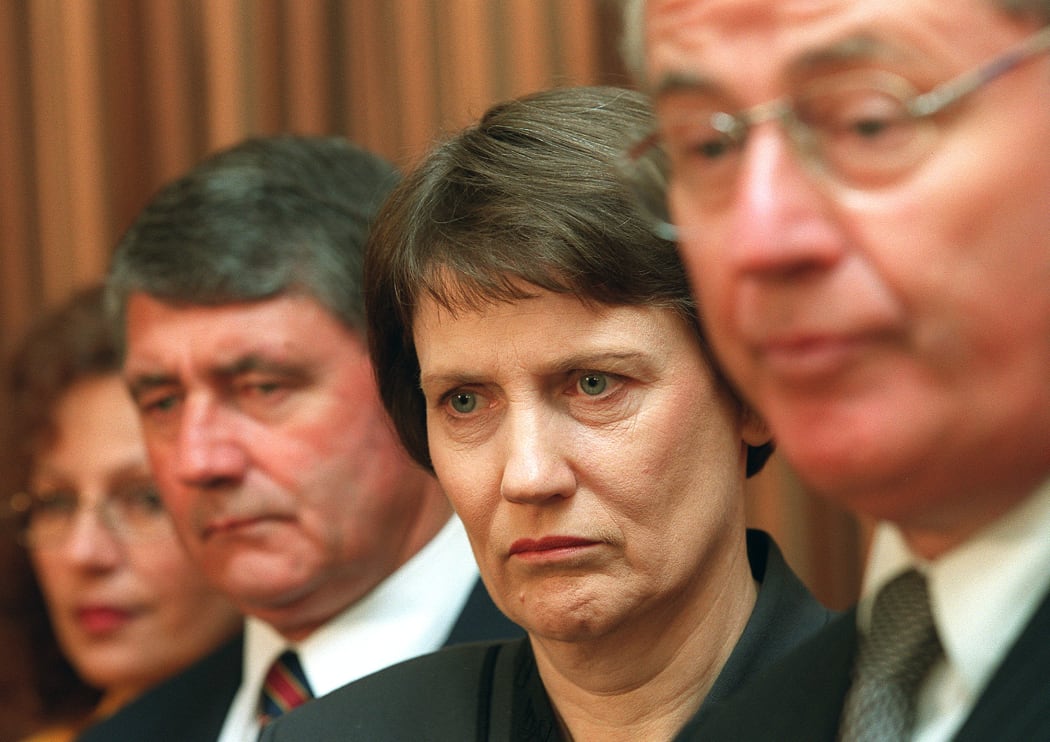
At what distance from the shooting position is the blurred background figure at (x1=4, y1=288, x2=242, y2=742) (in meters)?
3.20

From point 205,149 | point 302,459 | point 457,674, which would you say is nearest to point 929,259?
point 457,674

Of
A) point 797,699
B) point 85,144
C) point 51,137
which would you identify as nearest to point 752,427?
point 797,699

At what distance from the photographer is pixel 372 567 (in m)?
2.69

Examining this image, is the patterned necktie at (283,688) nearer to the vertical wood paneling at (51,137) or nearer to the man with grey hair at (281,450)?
the man with grey hair at (281,450)

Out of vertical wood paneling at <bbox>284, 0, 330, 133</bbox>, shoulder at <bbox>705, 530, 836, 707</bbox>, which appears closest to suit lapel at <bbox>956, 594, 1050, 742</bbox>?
shoulder at <bbox>705, 530, 836, 707</bbox>

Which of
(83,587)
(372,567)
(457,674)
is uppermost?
(457,674)

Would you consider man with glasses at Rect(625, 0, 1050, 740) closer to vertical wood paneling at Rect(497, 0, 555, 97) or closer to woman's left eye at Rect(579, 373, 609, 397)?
woman's left eye at Rect(579, 373, 609, 397)

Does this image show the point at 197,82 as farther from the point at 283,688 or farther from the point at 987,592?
the point at 987,592

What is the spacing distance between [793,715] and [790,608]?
58cm

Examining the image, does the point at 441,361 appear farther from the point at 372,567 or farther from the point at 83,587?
the point at 83,587

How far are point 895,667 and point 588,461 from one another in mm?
638

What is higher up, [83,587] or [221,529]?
[221,529]

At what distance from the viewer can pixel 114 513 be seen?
325 cm

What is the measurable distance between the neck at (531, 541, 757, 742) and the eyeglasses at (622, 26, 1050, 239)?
0.82 meters
